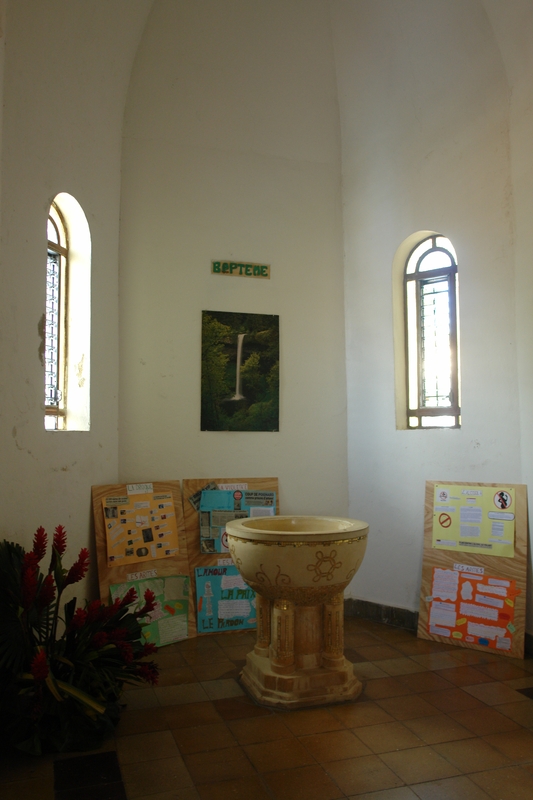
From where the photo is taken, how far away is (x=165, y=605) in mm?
A: 5410

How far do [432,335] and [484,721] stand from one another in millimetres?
3225

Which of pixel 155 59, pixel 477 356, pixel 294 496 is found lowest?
pixel 294 496

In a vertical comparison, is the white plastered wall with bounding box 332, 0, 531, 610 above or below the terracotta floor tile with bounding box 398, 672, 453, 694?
above

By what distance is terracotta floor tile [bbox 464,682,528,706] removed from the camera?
4.07 metres

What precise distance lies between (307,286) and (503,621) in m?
3.38

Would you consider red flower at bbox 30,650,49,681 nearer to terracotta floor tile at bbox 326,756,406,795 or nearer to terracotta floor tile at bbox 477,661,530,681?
terracotta floor tile at bbox 326,756,406,795

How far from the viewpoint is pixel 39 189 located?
4336 mm

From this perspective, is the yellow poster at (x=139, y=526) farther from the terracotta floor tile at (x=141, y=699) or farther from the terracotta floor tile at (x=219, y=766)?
the terracotta floor tile at (x=219, y=766)

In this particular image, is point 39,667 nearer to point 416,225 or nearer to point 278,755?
point 278,755

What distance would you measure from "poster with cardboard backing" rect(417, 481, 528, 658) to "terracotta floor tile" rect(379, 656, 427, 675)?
53 centimetres

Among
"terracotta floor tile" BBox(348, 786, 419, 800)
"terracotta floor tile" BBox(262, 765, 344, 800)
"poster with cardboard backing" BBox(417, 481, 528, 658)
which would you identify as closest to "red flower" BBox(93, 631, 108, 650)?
"terracotta floor tile" BBox(262, 765, 344, 800)

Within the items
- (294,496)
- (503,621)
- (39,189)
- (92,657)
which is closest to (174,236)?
(39,189)

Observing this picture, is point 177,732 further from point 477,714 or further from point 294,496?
point 294,496

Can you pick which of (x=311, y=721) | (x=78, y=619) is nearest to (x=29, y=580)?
(x=78, y=619)
